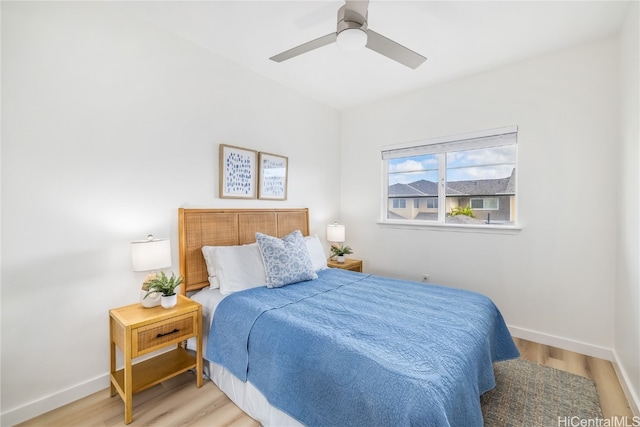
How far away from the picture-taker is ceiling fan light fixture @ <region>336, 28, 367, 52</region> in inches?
66.8

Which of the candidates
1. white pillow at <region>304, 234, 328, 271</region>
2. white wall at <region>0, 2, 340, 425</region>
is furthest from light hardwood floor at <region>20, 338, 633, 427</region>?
white pillow at <region>304, 234, 328, 271</region>

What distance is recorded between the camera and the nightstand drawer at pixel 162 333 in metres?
1.79

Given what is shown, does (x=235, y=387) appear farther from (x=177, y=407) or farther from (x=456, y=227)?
(x=456, y=227)

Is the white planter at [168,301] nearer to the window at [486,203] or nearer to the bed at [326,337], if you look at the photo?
the bed at [326,337]

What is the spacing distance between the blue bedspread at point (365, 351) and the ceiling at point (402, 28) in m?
2.10

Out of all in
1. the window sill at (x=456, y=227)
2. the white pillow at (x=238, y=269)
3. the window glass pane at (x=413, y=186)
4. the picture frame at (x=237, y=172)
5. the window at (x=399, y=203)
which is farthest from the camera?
the window at (x=399, y=203)

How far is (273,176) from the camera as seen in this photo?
10.7ft

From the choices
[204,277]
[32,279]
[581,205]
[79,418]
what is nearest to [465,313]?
[581,205]

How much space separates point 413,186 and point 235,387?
2885mm

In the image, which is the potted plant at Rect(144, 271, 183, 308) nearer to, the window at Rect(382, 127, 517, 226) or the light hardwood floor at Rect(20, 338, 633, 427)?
the light hardwood floor at Rect(20, 338, 633, 427)

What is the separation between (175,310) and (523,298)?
3.13m

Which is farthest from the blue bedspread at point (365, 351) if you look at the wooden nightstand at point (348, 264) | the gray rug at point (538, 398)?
the wooden nightstand at point (348, 264)

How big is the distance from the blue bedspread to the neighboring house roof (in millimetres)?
1349

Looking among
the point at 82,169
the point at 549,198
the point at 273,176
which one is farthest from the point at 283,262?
the point at 549,198
